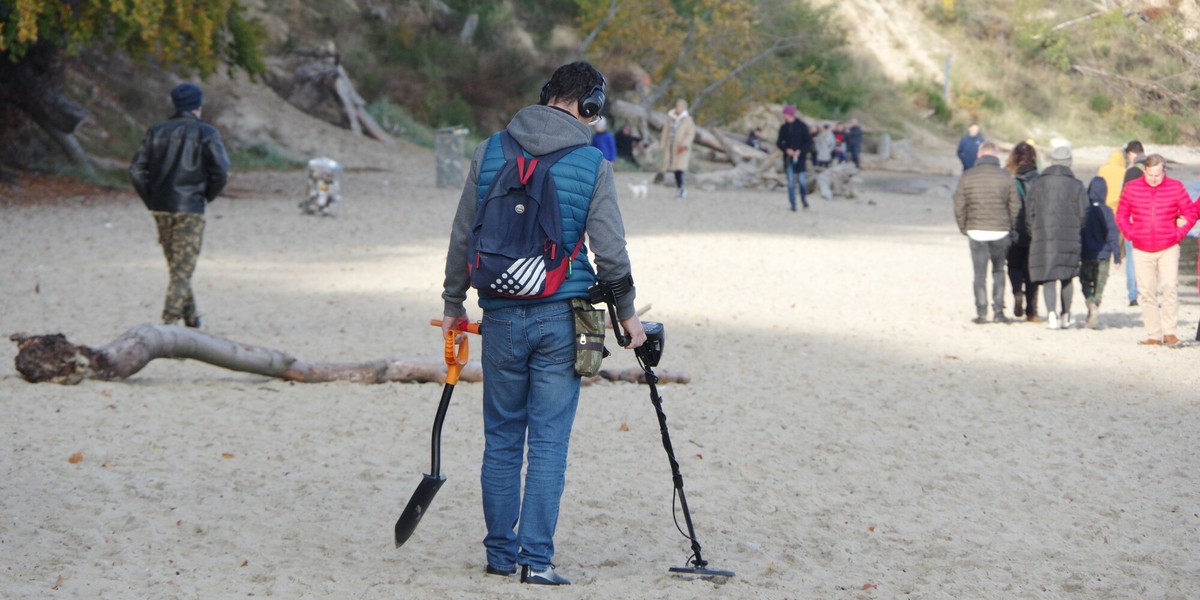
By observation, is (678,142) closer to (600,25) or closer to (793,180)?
(793,180)

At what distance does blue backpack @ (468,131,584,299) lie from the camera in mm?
4371

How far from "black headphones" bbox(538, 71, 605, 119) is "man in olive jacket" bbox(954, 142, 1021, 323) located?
7.96 m

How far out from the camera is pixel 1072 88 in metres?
56.2

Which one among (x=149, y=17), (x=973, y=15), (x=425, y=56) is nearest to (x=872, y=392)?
(x=149, y=17)

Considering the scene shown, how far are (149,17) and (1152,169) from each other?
42.6 feet

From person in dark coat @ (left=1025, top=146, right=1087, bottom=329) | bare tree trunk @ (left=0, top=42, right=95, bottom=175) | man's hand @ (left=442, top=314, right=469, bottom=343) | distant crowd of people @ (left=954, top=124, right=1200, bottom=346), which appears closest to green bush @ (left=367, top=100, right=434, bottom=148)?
bare tree trunk @ (left=0, top=42, right=95, bottom=175)

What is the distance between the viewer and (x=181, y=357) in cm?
838

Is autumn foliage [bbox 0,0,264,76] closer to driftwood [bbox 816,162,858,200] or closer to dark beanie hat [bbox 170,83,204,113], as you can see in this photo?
dark beanie hat [bbox 170,83,204,113]

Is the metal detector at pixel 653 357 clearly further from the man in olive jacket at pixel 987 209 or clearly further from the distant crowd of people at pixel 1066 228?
the man in olive jacket at pixel 987 209

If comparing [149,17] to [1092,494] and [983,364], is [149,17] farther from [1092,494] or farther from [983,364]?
[1092,494]

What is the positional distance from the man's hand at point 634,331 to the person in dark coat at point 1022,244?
8510 millimetres

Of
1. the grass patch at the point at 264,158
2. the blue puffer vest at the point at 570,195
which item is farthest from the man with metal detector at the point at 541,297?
the grass patch at the point at 264,158

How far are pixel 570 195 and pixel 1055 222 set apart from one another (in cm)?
845

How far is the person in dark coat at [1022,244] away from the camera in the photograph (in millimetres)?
12391
